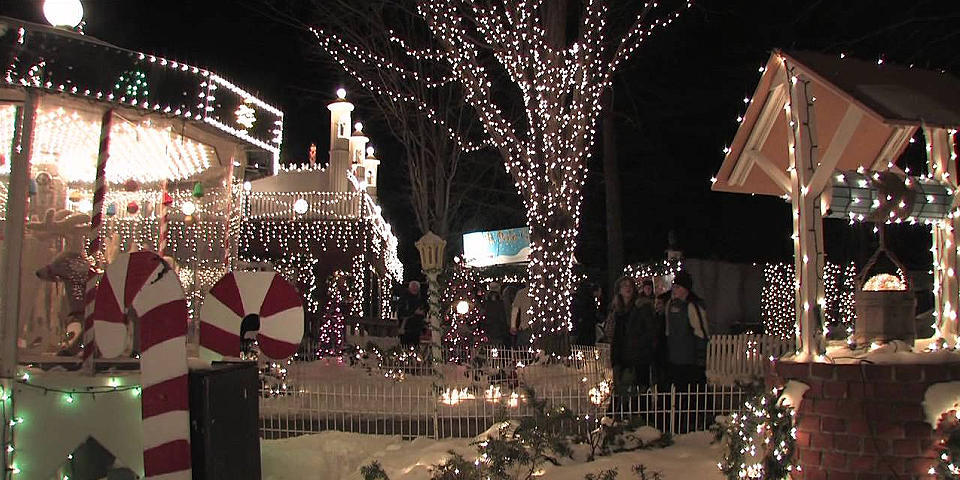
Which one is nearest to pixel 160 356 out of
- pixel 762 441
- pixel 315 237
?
pixel 762 441

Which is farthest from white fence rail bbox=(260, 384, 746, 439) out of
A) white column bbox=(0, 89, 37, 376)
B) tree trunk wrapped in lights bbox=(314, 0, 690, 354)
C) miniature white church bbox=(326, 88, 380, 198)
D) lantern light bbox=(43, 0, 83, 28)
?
miniature white church bbox=(326, 88, 380, 198)

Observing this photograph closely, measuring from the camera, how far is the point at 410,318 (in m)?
14.9

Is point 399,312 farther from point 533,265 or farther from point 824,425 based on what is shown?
point 824,425

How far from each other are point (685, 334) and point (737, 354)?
13.8ft

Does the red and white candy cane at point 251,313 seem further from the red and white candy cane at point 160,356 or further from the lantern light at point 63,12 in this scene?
the lantern light at point 63,12

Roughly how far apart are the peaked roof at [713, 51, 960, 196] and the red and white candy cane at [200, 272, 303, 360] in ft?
12.0

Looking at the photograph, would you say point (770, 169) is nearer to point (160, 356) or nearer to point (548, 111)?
point (160, 356)

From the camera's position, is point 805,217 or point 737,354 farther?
point 737,354

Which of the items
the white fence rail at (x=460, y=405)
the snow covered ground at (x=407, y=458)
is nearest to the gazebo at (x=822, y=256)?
the snow covered ground at (x=407, y=458)

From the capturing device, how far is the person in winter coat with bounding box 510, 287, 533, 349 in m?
14.8

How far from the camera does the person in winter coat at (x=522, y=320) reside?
14.8 metres

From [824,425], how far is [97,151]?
19.8 ft

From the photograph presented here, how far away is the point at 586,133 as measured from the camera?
47.7 ft

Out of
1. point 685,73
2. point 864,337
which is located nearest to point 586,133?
point 864,337
